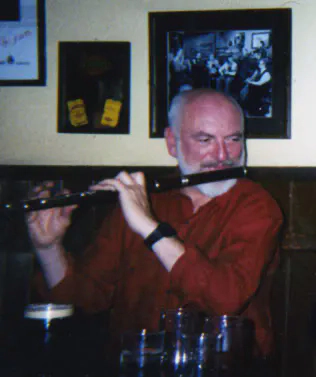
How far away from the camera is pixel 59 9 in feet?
6.95

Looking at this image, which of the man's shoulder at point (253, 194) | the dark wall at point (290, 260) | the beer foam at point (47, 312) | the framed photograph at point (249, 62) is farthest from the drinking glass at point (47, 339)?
the framed photograph at point (249, 62)

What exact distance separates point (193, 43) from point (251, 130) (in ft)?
1.31

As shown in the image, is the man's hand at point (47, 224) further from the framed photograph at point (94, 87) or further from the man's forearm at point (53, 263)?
the framed photograph at point (94, 87)

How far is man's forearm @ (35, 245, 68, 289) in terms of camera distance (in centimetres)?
181

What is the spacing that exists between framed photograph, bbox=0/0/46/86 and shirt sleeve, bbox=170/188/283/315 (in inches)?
40.2

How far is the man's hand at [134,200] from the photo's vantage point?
154 centimetres

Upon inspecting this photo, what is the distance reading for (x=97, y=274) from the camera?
191cm

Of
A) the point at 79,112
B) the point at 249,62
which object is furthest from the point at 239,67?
the point at 79,112

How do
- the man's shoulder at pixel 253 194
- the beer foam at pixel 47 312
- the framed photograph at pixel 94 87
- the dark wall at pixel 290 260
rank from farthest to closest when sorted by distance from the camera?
the framed photograph at pixel 94 87, the dark wall at pixel 290 260, the man's shoulder at pixel 253 194, the beer foam at pixel 47 312

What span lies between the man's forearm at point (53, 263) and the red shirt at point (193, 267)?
1.0 inches

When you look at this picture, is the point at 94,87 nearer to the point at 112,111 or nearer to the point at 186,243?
the point at 112,111

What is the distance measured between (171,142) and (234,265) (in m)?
0.60

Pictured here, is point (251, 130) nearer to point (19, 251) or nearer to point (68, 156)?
point (68, 156)

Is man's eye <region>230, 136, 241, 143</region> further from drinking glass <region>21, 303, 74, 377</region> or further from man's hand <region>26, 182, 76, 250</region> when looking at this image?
drinking glass <region>21, 303, 74, 377</region>
